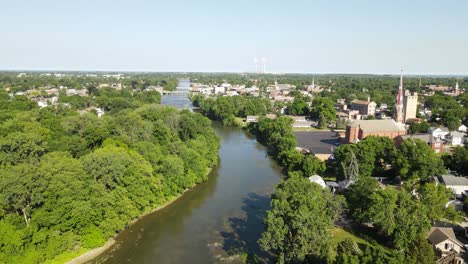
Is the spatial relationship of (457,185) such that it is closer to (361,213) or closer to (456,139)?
(361,213)

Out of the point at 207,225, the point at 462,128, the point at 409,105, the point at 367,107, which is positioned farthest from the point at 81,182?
the point at 367,107

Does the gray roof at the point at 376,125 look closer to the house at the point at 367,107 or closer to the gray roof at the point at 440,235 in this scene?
the house at the point at 367,107

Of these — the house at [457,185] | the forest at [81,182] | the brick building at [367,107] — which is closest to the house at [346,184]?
the house at [457,185]

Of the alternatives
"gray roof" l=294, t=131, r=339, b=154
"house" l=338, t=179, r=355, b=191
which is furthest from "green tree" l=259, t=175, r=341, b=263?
"gray roof" l=294, t=131, r=339, b=154

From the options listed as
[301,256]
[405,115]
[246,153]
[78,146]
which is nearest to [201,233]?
[301,256]

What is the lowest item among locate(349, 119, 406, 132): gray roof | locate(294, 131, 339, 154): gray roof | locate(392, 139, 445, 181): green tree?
locate(294, 131, 339, 154): gray roof

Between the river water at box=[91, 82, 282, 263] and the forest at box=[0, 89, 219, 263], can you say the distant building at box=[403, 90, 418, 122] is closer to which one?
the river water at box=[91, 82, 282, 263]
